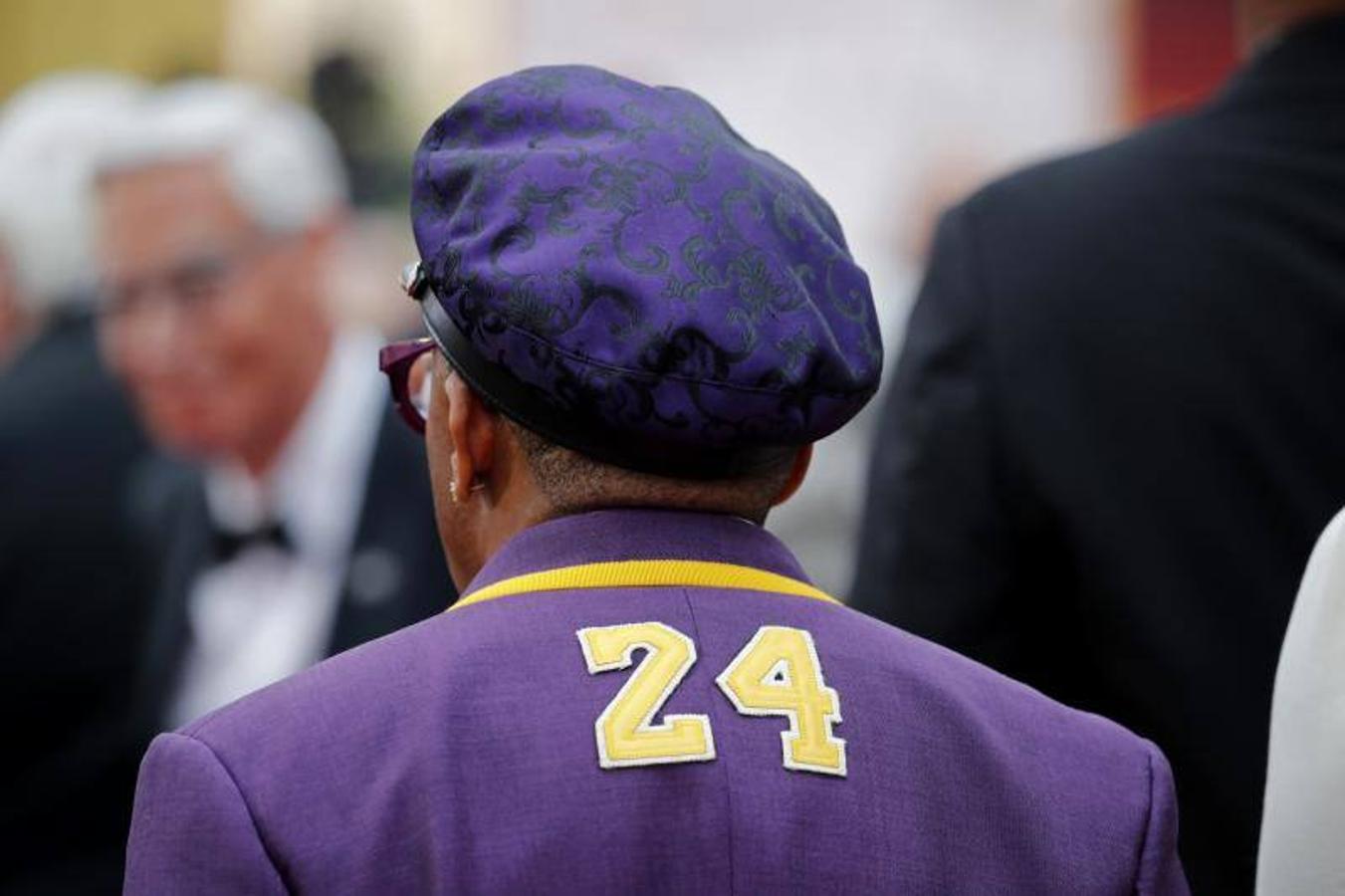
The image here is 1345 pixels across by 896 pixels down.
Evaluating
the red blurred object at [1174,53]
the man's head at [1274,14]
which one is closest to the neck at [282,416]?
the man's head at [1274,14]

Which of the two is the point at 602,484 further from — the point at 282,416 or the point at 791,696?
the point at 282,416

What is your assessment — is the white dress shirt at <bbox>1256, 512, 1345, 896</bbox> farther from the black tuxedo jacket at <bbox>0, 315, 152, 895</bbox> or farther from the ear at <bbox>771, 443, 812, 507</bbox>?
the black tuxedo jacket at <bbox>0, 315, 152, 895</bbox>

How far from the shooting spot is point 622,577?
192 cm

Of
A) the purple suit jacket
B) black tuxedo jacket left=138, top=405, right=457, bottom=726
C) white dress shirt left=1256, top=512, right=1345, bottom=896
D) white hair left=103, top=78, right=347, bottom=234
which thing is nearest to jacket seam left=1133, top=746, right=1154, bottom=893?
the purple suit jacket

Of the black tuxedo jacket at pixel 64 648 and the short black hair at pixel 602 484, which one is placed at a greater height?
the short black hair at pixel 602 484

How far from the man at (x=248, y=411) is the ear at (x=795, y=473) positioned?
234 cm

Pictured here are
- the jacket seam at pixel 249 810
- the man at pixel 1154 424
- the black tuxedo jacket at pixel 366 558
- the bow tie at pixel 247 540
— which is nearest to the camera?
the jacket seam at pixel 249 810

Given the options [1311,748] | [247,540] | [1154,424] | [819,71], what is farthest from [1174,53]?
[1311,748]

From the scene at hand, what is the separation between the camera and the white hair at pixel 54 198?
17.3ft

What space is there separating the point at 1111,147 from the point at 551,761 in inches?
55.0

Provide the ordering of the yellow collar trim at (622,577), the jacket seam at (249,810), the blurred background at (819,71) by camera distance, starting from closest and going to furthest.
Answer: the jacket seam at (249,810) < the yellow collar trim at (622,577) < the blurred background at (819,71)

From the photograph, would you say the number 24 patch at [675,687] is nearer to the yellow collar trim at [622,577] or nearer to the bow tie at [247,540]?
the yellow collar trim at [622,577]

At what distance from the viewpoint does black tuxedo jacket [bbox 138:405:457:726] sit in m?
4.35

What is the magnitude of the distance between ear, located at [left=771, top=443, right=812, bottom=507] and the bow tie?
274cm
